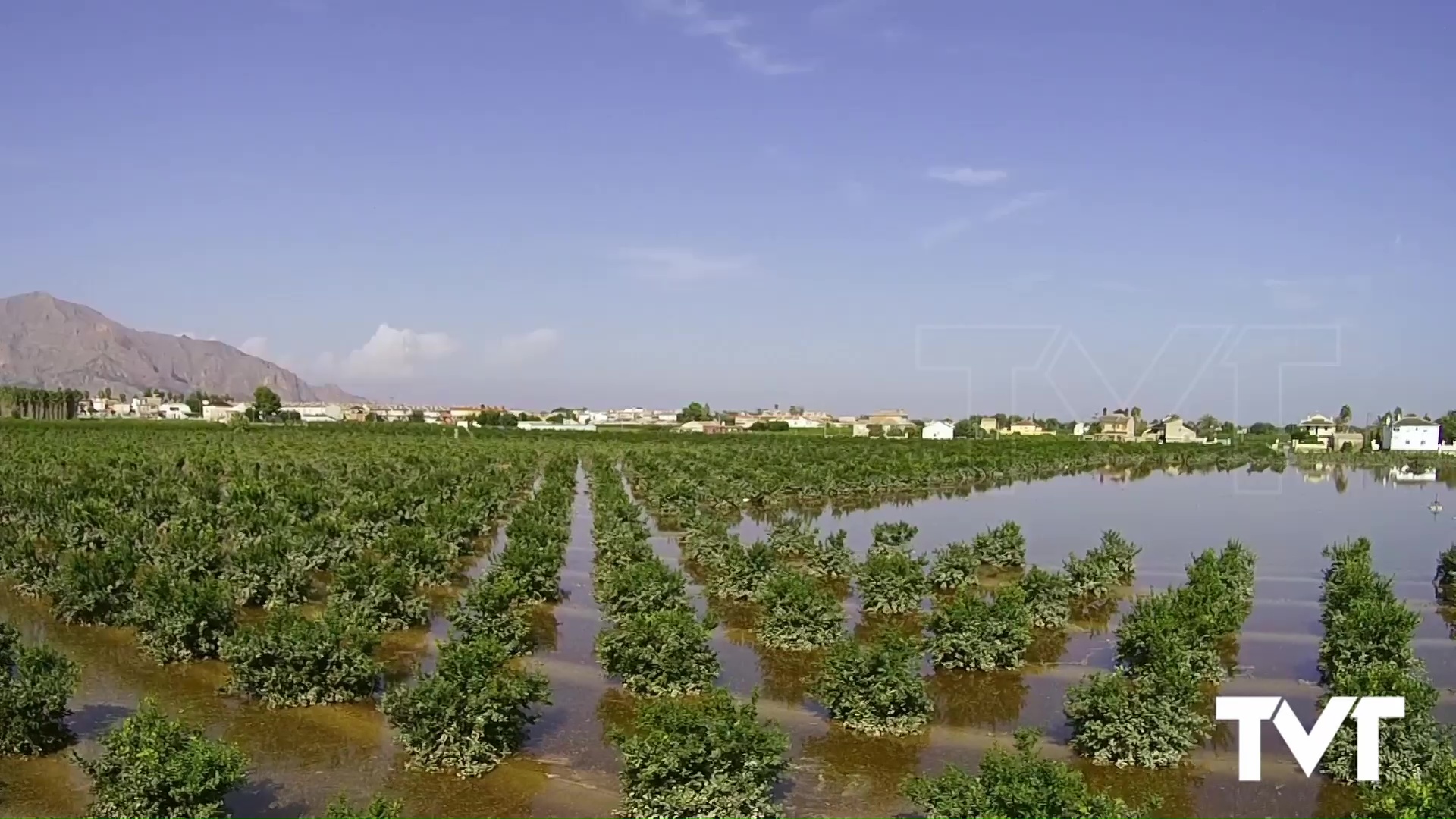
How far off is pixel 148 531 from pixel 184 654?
23.3 ft

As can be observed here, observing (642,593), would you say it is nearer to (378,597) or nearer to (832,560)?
(378,597)

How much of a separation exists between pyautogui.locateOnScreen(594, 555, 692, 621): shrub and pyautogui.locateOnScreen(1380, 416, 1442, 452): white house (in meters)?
91.8

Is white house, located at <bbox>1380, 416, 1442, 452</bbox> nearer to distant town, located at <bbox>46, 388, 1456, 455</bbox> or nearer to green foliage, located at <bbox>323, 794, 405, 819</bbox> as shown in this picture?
distant town, located at <bbox>46, 388, 1456, 455</bbox>

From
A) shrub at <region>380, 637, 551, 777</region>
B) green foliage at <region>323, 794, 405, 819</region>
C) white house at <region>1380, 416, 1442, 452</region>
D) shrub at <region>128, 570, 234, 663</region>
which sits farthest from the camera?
white house at <region>1380, 416, 1442, 452</region>

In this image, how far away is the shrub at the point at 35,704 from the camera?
32.2 feet

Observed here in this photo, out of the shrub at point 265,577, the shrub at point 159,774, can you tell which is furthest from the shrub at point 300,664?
the shrub at point 265,577

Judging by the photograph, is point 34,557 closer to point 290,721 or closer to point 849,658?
point 290,721

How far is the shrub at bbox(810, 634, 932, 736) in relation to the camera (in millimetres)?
11008

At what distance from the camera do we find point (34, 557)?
17.9 metres

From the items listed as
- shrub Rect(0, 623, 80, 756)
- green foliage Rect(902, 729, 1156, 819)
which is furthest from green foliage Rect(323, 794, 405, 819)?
shrub Rect(0, 623, 80, 756)

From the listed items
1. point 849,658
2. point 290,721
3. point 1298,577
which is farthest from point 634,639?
point 1298,577

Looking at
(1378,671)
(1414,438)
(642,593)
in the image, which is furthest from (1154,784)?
(1414,438)

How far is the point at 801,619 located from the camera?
586 inches

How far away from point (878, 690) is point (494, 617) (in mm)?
5305
